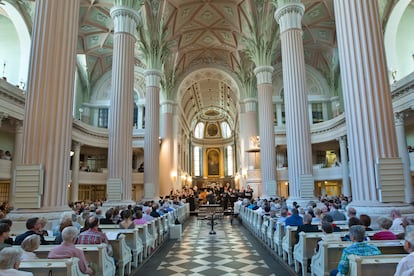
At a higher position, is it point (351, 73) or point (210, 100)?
point (210, 100)

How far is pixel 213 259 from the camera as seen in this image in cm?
723

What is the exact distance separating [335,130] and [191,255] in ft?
55.7

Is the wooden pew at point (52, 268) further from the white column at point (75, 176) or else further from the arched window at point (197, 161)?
the arched window at point (197, 161)

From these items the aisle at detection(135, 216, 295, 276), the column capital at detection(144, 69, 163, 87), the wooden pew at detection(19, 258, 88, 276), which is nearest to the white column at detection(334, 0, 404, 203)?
the aisle at detection(135, 216, 295, 276)

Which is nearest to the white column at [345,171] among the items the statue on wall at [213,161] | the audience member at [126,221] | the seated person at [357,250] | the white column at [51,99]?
the audience member at [126,221]

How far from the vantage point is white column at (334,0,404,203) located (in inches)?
225

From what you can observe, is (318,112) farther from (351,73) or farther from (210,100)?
(351,73)

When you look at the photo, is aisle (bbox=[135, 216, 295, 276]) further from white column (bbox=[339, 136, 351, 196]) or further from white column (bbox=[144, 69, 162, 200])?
white column (bbox=[339, 136, 351, 196])

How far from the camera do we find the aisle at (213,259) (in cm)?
615

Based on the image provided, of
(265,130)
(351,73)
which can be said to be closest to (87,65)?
(265,130)

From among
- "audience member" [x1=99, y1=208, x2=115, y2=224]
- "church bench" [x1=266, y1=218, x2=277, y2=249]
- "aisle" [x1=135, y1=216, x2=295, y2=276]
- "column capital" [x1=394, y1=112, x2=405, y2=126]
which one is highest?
"column capital" [x1=394, y1=112, x2=405, y2=126]

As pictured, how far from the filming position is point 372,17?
20.6ft

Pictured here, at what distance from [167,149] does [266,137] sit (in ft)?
33.0

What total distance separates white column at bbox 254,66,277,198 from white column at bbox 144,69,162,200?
5800mm
